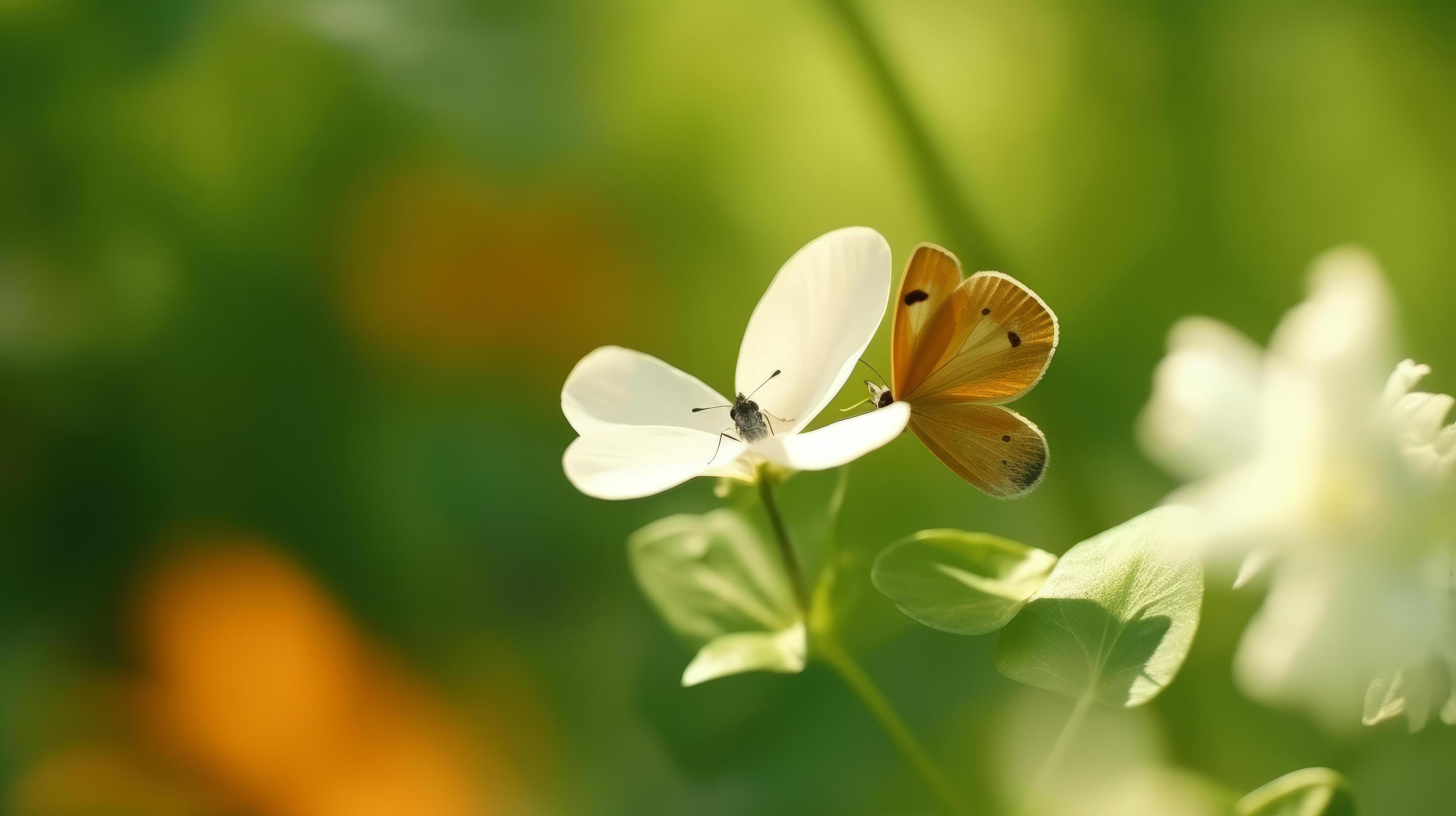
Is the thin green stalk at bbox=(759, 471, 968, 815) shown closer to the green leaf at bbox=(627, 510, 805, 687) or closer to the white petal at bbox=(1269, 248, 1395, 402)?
the green leaf at bbox=(627, 510, 805, 687)

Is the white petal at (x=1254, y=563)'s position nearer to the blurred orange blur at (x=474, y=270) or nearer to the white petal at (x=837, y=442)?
the white petal at (x=837, y=442)

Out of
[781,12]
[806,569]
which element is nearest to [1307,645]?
[806,569]

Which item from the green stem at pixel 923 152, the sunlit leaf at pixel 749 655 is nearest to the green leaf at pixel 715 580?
the sunlit leaf at pixel 749 655

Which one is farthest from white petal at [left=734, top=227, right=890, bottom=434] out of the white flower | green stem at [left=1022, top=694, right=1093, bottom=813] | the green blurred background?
the green blurred background

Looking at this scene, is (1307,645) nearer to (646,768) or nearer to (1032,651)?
(1032,651)

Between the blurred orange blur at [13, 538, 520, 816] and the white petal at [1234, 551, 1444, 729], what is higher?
the blurred orange blur at [13, 538, 520, 816]

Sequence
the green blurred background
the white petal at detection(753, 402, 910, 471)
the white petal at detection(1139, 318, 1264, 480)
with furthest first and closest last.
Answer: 1. the green blurred background
2. the white petal at detection(1139, 318, 1264, 480)
3. the white petal at detection(753, 402, 910, 471)

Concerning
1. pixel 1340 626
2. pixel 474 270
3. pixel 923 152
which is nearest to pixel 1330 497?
pixel 1340 626
